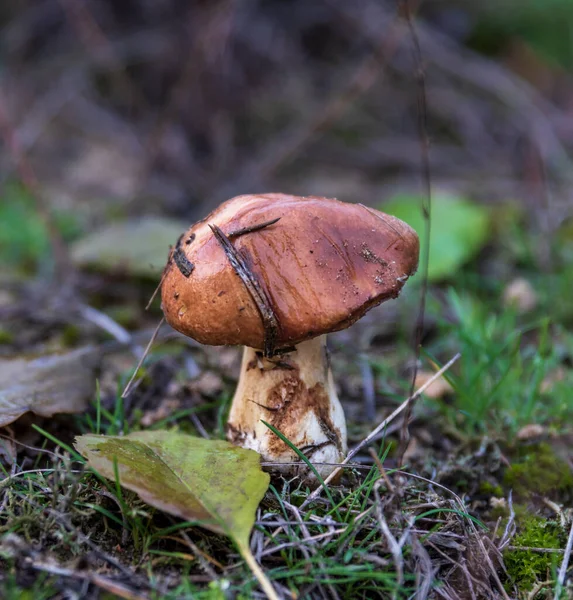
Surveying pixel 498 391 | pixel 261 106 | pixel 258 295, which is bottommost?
pixel 498 391

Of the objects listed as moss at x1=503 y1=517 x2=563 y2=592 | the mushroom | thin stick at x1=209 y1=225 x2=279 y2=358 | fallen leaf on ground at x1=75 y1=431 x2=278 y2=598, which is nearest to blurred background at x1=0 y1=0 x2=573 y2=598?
moss at x1=503 y1=517 x2=563 y2=592

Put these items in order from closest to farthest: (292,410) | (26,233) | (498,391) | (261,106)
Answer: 1. (292,410)
2. (498,391)
3. (26,233)
4. (261,106)

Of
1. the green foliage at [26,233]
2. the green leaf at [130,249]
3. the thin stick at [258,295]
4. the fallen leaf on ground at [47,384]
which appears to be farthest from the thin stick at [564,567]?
the green foliage at [26,233]

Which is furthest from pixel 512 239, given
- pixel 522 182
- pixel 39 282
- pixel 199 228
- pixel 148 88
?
pixel 148 88

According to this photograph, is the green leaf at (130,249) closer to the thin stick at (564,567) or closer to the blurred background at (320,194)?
the blurred background at (320,194)

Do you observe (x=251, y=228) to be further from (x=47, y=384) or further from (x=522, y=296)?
(x=522, y=296)

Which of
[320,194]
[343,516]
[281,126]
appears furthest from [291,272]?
[281,126]

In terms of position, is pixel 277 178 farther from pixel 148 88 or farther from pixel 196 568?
pixel 196 568
